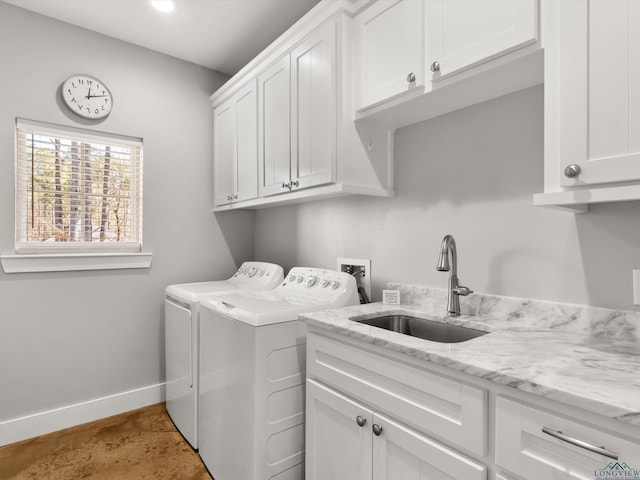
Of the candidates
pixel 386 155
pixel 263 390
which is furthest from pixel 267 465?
pixel 386 155

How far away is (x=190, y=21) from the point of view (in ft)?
7.61

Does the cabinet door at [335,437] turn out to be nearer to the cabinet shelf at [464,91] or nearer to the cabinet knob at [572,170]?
the cabinet knob at [572,170]

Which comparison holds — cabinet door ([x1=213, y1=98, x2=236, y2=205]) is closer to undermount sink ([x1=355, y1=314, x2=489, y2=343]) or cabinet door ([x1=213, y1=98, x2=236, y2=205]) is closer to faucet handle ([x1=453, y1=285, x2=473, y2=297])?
undermount sink ([x1=355, y1=314, x2=489, y2=343])

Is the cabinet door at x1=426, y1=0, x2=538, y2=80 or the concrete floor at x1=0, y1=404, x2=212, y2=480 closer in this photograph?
the cabinet door at x1=426, y1=0, x2=538, y2=80

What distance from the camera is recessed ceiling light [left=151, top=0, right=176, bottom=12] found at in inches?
83.3

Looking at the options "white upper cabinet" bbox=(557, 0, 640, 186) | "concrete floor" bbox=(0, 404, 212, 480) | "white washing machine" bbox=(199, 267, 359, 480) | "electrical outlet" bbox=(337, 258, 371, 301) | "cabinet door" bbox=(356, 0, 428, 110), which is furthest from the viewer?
"electrical outlet" bbox=(337, 258, 371, 301)

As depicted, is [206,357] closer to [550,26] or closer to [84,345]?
[84,345]

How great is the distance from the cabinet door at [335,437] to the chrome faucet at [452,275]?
0.58 metres

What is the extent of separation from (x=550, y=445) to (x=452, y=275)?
2.57 feet

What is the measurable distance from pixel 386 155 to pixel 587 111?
103 cm

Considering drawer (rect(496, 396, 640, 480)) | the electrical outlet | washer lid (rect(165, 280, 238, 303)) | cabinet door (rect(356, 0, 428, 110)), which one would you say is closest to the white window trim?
washer lid (rect(165, 280, 238, 303))

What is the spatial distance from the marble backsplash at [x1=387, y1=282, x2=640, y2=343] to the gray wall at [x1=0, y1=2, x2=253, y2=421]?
77.5 inches

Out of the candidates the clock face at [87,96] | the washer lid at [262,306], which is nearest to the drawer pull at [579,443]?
the washer lid at [262,306]

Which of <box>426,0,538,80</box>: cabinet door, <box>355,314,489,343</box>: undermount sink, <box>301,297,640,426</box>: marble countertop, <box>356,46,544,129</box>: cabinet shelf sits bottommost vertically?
<box>355,314,489,343</box>: undermount sink
